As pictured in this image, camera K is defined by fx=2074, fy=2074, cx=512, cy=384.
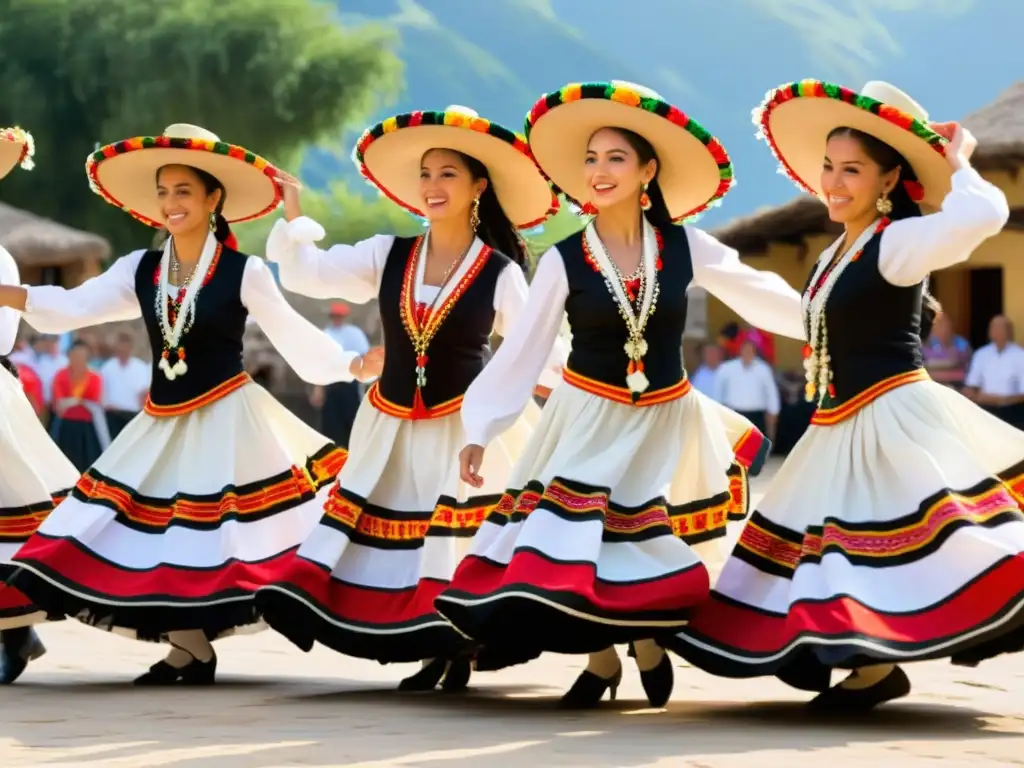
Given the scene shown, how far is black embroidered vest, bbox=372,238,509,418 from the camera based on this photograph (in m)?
7.21

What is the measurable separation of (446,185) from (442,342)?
1.92ft

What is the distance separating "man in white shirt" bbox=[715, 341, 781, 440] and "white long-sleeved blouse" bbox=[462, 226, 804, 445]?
41.5 feet

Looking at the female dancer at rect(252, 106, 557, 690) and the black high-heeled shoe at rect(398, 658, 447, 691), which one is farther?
the black high-heeled shoe at rect(398, 658, 447, 691)

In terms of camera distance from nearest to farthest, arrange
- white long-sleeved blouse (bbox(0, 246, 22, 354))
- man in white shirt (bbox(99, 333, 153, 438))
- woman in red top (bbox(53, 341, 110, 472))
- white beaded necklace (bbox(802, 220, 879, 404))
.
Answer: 1. white beaded necklace (bbox(802, 220, 879, 404))
2. white long-sleeved blouse (bbox(0, 246, 22, 354))
3. woman in red top (bbox(53, 341, 110, 472))
4. man in white shirt (bbox(99, 333, 153, 438))

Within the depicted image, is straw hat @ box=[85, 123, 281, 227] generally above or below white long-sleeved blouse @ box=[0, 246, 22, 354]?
above

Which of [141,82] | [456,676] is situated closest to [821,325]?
[456,676]

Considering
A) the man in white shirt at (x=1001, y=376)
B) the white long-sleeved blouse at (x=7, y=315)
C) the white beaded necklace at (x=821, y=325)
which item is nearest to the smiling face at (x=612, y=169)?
the white beaded necklace at (x=821, y=325)

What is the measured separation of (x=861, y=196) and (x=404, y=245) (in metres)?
1.81

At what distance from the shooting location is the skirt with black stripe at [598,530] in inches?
243

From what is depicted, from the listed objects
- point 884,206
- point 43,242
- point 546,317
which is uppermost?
point 43,242

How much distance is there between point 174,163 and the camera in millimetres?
7801

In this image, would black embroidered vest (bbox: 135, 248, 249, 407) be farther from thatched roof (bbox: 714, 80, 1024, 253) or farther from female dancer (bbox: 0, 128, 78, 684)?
thatched roof (bbox: 714, 80, 1024, 253)

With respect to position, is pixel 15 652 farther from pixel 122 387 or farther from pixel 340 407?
pixel 340 407

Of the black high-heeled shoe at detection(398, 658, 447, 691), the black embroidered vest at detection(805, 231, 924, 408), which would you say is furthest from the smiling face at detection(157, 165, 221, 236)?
the black embroidered vest at detection(805, 231, 924, 408)
